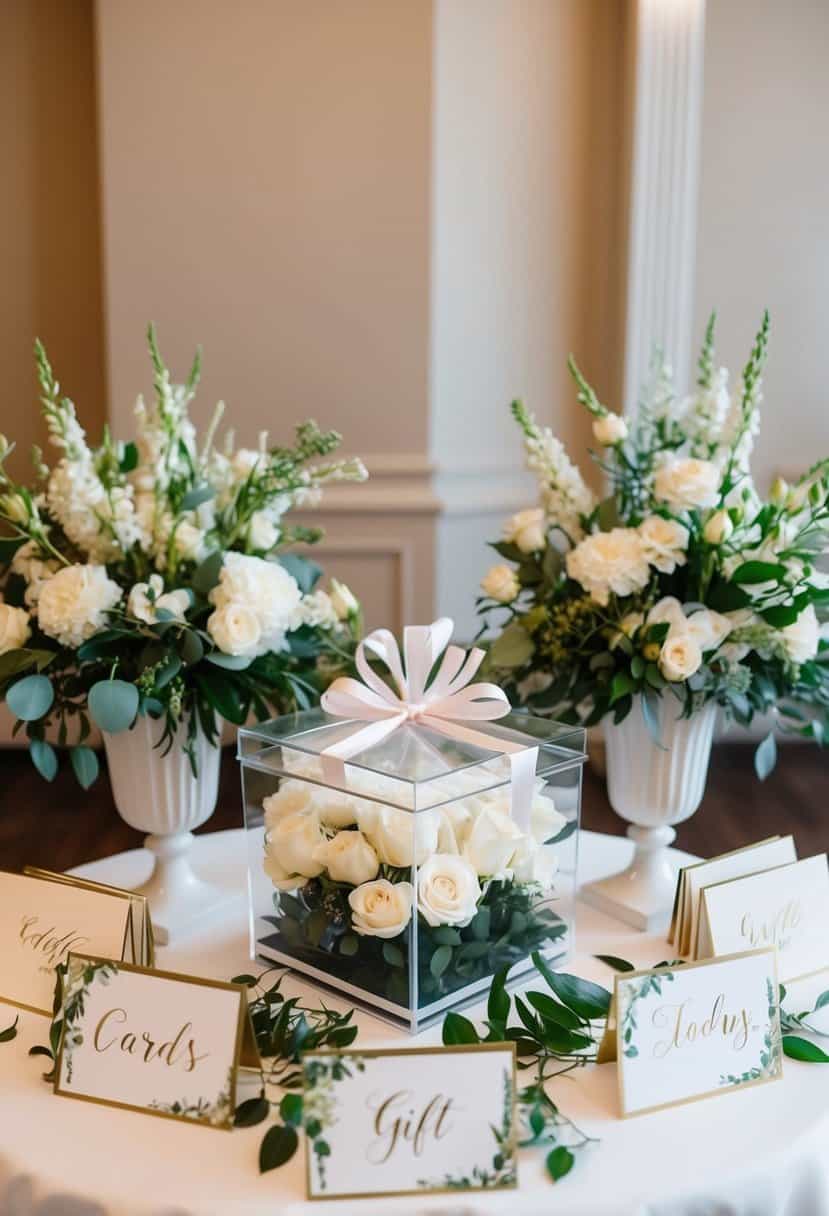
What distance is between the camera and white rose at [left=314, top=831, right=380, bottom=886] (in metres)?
0.96

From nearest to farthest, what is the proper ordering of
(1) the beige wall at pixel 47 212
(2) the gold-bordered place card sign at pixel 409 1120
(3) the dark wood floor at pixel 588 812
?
1. (2) the gold-bordered place card sign at pixel 409 1120
2. (3) the dark wood floor at pixel 588 812
3. (1) the beige wall at pixel 47 212

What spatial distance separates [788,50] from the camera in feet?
11.3

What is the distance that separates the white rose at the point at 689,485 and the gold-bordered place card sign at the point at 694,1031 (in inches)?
19.5

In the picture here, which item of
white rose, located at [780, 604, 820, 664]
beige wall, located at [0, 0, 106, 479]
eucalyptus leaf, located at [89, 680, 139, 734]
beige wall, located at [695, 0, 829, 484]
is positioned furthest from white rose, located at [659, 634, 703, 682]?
beige wall, located at [0, 0, 106, 479]

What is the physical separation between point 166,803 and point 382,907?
40 centimetres

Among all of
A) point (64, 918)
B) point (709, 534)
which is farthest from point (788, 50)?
point (64, 918)

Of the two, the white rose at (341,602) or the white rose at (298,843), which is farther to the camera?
the white rose at (341,602)

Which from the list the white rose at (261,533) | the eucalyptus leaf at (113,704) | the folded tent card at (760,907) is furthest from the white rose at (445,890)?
the white rose at (261,533)

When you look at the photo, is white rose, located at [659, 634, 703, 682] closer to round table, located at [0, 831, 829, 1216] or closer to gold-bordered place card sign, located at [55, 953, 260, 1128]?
round table, located at [0, 831, 829, 1216]

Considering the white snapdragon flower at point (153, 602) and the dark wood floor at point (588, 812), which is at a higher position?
the white snapdragon flower at point (153, 602)

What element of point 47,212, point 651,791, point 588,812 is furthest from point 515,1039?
point 47,212

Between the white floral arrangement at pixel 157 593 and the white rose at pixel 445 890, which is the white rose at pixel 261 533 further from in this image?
the white rose at pixel 445 890

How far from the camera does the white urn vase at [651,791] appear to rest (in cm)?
127

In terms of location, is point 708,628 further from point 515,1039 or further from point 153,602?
point 153,602
